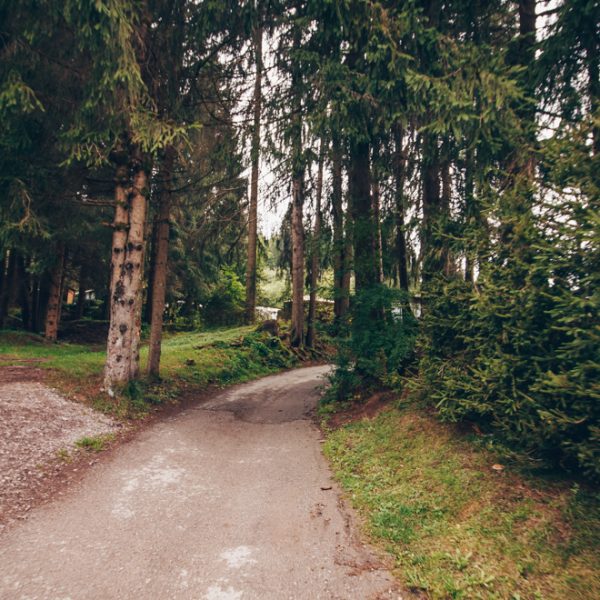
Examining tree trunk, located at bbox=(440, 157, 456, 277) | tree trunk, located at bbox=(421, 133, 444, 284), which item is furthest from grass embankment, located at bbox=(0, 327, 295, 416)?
tree trunk, located at bbox=(440, 157, 456, 277)

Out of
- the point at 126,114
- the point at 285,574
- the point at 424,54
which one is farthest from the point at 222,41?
the point at 285,574

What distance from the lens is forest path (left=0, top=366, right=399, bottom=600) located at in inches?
132

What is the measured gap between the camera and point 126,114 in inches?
308

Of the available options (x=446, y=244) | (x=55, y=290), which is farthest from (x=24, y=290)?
(x=446, y=244)

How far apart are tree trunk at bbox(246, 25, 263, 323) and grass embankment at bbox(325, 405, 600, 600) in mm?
7922

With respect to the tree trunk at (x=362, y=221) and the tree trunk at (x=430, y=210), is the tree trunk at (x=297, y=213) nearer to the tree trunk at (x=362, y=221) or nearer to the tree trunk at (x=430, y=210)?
the tree trunk at (x=362, y=221)

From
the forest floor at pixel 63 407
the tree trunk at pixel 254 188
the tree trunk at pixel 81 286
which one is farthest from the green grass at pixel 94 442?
the tree trunk at pixel 81 286

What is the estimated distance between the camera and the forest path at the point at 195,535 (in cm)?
336

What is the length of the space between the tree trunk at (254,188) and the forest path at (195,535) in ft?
24.1

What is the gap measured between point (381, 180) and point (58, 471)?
1010 cm

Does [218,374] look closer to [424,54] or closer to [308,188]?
[308,188]

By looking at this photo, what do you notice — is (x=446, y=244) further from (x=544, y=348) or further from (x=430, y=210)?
(x=544, y=348)

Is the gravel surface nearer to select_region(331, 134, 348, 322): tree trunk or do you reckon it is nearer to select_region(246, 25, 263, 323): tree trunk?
select_region(331, 134, 348, 322): tree trunk

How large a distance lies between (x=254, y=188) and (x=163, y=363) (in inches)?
378
